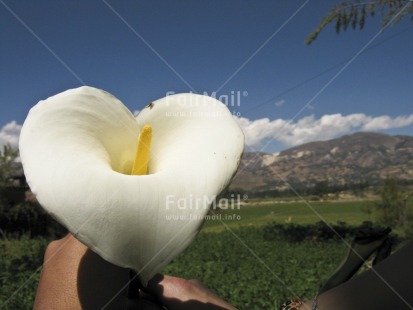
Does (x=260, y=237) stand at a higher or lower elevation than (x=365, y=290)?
lower

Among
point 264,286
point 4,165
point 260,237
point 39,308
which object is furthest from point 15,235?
point 39,308

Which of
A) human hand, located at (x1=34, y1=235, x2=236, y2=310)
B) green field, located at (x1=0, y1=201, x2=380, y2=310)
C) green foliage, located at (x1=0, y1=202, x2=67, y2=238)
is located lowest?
green foliage, located at (x1=0, y1=202, x2=67, y2=238)

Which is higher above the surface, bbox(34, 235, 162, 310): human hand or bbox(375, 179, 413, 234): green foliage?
bbox(34, 235, 162, 310): human hand

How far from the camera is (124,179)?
1.19 ft

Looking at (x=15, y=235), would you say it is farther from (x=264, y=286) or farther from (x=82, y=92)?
(x=82, y=92)

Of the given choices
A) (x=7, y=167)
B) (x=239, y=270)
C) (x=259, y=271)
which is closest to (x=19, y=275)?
(x=239, y=270)

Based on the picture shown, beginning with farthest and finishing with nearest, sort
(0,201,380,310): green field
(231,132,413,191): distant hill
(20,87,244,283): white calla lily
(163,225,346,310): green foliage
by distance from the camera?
1. (231,132,413,191): distant hill
2. (163,225,346,310): green foliage
3. (0,201,380,310): green field
4. (20,87,244,283): white calla lily

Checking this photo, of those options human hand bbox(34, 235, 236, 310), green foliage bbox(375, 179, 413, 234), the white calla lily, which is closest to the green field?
human hand bbox(34, 235, 236, 310)

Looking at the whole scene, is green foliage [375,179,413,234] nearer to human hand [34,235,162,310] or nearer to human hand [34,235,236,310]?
human hand [34,235,236,310]

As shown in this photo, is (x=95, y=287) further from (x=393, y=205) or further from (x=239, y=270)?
(x=393, y=205)

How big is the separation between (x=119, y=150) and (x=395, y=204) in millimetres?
9651

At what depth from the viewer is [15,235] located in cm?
1034

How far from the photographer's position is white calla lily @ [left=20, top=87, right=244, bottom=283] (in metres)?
0.34

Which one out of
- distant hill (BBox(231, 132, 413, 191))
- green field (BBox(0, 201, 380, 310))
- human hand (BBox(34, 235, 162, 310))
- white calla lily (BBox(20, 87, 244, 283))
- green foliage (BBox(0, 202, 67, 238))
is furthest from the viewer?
distant hill (BBox(231, 132, 413, 191))
